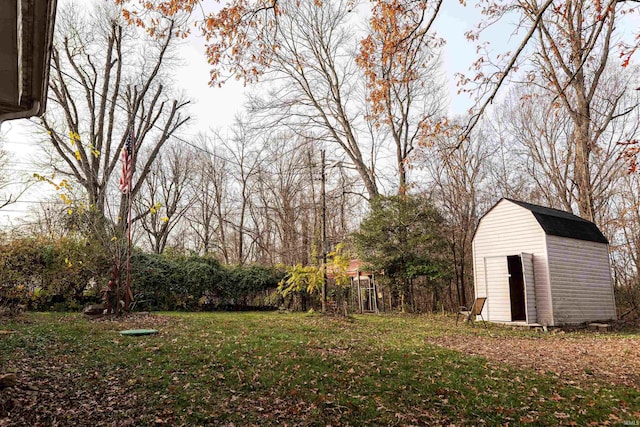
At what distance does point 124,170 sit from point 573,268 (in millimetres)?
13517

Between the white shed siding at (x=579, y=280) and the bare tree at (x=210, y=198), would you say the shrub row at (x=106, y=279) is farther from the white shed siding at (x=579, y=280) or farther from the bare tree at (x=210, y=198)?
the white shed siding at (x=579, y=280)

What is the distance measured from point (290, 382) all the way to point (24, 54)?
433 centimetres

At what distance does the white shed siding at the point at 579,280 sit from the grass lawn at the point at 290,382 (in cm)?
386

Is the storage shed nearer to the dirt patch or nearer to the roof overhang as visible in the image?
the dirt patch

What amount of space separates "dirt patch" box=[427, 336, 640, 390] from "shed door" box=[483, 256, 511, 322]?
6.47 feet

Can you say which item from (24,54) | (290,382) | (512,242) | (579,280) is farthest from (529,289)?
(24,54)

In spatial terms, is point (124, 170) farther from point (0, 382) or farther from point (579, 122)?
point (579, 122)

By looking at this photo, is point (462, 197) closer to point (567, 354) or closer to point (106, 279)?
point (567, 354)

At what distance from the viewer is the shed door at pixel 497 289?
1184 cm

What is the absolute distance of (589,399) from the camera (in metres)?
4.80

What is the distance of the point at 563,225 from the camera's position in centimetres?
1245

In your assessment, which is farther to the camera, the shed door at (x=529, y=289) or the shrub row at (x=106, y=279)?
the shed door at (x=529, y=289)

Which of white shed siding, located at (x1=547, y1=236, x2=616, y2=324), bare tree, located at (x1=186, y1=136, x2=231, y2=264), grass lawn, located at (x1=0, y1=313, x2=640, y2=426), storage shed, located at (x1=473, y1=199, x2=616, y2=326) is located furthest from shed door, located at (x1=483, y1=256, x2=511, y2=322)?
bare tree, located at (x1=186, y1=136, x2=231, y2=264)

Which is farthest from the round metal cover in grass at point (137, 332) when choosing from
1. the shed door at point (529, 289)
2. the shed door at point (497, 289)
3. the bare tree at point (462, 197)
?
the bare tree at point (462, 197)
